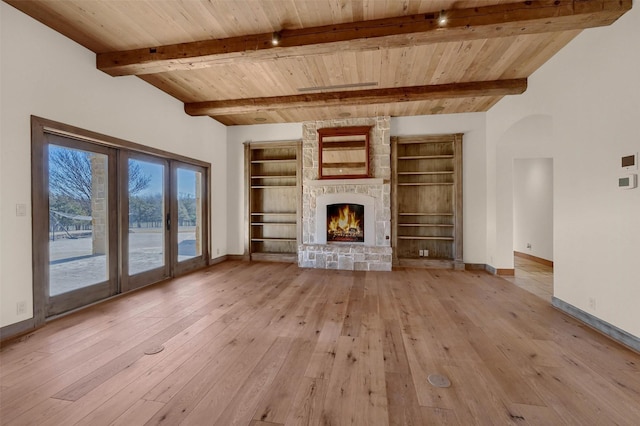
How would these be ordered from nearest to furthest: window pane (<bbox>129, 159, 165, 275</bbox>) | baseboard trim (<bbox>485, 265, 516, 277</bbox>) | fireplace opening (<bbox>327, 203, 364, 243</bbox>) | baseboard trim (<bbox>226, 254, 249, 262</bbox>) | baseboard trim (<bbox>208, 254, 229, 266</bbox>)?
window pane (<bbox>129, 159, 165, 275</bbox>), baseboard trim (<bbox>485, 265, 516, 277</bbox>), fireplace opening (<bbox>327, 203, 364, 243</bbox>), baseboard trim (<bbox>208, 254, 229, 266</bbox>), baseboard trim (<bbox>226, 254, 249, 262</bbox>)

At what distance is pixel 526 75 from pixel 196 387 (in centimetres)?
536

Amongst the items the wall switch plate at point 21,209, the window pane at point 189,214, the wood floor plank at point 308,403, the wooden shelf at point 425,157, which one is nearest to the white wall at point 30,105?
the wall switch plate at point 21,209

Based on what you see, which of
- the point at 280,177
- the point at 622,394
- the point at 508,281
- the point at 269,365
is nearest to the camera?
the point at 622,394

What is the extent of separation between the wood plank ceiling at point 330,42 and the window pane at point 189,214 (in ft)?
5.00

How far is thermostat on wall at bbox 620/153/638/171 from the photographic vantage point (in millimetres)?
2381

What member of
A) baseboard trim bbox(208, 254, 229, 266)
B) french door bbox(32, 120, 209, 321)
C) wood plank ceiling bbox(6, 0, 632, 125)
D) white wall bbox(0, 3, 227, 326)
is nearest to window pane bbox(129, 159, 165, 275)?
french door bbox(32, 120, 209, 321)

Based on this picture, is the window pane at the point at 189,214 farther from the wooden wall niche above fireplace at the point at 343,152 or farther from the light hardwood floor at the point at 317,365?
the wooden wall niche above fireplace at the point at 343,152

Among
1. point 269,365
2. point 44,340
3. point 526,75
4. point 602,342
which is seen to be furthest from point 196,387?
point 526,75

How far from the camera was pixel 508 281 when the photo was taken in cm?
458

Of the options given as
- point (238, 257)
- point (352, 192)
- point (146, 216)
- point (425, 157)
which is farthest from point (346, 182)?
point (146, 216)

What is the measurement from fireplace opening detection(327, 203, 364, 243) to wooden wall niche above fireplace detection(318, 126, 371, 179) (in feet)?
2.11

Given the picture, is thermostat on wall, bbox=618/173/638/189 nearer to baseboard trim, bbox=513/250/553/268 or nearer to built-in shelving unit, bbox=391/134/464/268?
built-in shelving unit, bbox=391/134/464/268

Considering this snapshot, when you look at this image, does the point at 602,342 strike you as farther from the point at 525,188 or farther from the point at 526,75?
the point at 525,188

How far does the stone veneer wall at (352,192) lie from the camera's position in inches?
215
